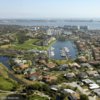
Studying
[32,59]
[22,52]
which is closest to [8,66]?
[32,59]

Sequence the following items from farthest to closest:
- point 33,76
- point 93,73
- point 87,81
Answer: point 93,73 < point 33,76 < point 87,81

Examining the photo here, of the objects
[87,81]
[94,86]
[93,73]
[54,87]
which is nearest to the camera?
[54,87]

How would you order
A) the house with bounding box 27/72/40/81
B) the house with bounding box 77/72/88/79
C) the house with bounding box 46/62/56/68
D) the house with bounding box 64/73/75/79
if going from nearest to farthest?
the house with bounding box 27/72/40/81 → the house with bounding box 64/73/75/79 → the house with bounding box 77/72/88/79 → the house with bounding box 46/62/56/68

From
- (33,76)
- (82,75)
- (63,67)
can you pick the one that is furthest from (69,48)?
(33,76)

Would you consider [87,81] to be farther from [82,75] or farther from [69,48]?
[69,48]

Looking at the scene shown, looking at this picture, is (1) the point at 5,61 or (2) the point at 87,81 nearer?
(2) the point at 87,81

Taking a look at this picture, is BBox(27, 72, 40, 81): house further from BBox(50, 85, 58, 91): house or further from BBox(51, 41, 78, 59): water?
BBox(51, 41, 78, 59): water

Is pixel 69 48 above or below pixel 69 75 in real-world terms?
below

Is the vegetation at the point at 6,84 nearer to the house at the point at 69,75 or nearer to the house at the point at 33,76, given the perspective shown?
the house at the point at 33,76

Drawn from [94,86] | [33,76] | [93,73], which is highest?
[33,76]

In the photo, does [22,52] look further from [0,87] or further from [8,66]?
[0,87]

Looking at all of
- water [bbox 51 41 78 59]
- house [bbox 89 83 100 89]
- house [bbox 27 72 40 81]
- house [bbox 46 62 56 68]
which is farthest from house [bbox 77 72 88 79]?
water [bbox 51 41 78 59]
